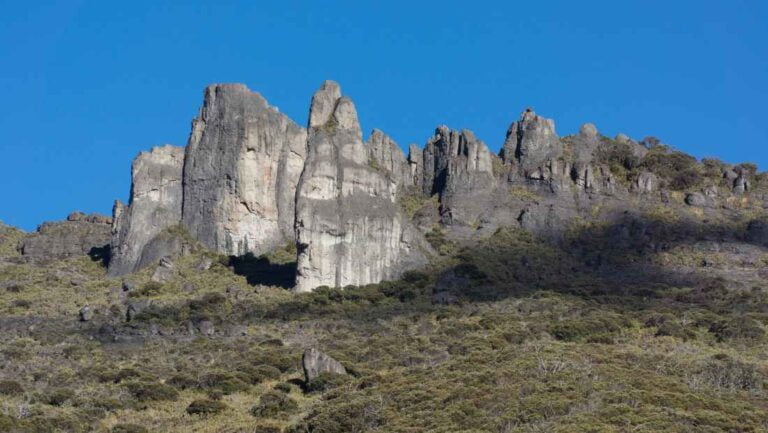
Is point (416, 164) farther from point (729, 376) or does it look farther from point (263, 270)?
point (729, 376)

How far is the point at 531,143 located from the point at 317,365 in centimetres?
4814

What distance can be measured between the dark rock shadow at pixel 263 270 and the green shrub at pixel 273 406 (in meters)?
29.4

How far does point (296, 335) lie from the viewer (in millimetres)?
91688

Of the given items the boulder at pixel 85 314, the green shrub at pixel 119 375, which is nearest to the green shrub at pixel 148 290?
the boulder at pixel 85 314

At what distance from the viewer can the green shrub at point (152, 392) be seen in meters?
75.2

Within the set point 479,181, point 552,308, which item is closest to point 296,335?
point 552,308

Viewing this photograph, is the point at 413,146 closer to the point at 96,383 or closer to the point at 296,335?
the point at 296,335

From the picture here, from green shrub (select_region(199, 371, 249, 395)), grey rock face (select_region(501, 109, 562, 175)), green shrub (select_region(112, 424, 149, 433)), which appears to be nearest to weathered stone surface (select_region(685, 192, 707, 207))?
grey rock face (select_region(501, 109, 562, 175))

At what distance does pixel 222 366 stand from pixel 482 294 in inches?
867

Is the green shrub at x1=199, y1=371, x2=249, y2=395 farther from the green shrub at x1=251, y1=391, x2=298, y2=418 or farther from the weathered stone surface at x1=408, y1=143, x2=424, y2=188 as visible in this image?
the weathered stone surface at x1=408, y1=143, x2=424, y2=188

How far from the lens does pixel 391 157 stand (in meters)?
122

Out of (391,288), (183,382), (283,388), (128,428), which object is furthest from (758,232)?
(128,428)

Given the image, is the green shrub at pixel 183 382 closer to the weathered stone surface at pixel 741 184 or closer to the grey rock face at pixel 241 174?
the grey rock face at pixel 241 174

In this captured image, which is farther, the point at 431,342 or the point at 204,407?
the point at 431,342
